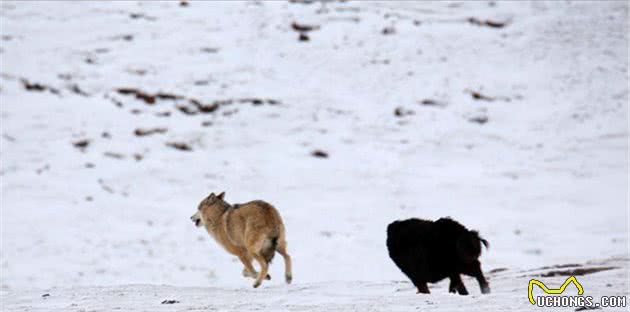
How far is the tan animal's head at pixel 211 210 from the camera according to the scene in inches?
429

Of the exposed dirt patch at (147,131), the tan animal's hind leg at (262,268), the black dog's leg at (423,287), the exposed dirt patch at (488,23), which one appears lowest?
the exposed dirt patch at (147,131)

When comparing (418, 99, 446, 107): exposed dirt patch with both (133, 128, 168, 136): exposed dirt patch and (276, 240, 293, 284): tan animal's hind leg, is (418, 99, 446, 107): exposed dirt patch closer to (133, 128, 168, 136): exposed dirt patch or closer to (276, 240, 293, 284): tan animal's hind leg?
(133, 128, 168, 136): exposed dirt patch

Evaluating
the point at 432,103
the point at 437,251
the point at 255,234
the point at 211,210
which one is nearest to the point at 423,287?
the point at 437,251

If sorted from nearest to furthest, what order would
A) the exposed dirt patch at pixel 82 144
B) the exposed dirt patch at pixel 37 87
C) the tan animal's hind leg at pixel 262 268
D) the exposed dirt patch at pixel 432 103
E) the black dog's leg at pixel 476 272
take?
the black dog's leg at pixel 476 272
the tan animal's hind leg at pixel 262 268
the exposed dirt patch at pixel 82 144
the exposed dirt patch at pixel 432 103
the exposed dirt patch at pixel 37 87

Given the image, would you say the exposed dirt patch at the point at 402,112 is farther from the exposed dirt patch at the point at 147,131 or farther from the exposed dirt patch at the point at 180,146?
the exposed dirt patch at the point at 147,131

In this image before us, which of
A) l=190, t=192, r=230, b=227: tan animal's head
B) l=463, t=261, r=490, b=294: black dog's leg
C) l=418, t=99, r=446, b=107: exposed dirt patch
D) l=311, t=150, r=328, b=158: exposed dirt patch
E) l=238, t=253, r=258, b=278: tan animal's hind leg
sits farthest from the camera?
l=418, t=99, r=446, b=107: exposed dirt patch

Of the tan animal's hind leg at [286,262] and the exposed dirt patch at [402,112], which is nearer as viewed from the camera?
the tan animal's hind leg at [286,262]

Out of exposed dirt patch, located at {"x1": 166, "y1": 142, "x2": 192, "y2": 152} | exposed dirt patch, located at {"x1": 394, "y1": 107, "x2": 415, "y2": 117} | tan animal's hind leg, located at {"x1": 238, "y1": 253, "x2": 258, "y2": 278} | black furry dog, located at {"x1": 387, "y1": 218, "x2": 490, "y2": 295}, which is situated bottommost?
exposed dirt patch, located at {"x1": 166, "y1": 142, "x2": 192, "y2": 152}

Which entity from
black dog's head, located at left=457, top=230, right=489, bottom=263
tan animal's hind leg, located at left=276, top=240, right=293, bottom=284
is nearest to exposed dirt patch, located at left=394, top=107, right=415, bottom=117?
tan animal's hind leg, located at left=276, top=240, right=293, bottom=284

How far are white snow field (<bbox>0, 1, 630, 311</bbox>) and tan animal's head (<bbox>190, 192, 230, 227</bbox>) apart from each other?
2.74m

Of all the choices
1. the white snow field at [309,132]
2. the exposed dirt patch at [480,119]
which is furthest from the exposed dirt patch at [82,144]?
the exposed dirt patch at [480,119]

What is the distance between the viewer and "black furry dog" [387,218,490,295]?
7086 millimetres

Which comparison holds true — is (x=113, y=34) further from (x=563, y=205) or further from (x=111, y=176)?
(x=563, y=205)

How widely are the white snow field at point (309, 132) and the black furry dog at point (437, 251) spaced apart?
2.93m
